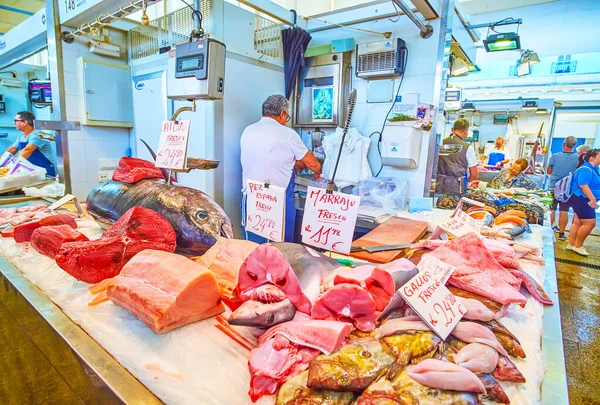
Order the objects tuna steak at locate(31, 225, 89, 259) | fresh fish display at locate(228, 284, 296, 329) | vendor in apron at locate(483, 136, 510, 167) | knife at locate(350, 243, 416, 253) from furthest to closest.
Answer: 1. vendor in apron at locate(483, 136, 510, 167)
2. knife at locate(350, 243, 416, 253)
3. tuna steak at locate(31, 225, 89, 259)
4. fresh fish display at locate(228, 284, 296, 329)

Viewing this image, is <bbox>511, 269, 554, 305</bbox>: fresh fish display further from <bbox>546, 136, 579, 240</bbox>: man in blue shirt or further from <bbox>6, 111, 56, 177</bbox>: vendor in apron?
<bbox>546, 136, 579, 240</bbox>: man in blue shirt

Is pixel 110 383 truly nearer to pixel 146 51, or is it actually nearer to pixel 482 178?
pixel 146 51

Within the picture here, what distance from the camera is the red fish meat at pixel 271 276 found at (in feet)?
3.71

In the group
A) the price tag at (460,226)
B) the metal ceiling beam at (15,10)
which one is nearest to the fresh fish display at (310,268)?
the price tag at (460,226)

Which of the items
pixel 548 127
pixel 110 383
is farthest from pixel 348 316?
pixel 548 127

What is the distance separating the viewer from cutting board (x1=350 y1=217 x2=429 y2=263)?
6.55 feet

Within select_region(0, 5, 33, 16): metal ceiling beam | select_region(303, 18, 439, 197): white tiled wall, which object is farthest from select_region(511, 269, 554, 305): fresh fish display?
select_region(0, 5, 33, 16): metal ceiling beam

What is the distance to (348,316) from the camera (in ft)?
3.54

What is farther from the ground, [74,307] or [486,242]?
[486,242]

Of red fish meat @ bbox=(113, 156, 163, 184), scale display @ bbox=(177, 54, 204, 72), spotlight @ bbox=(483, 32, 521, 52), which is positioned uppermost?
spotlight @ bbox=(483, 32, 521, 52)

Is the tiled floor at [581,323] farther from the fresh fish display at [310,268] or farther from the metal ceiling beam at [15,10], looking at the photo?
the metal ceiling beam at [15,10]

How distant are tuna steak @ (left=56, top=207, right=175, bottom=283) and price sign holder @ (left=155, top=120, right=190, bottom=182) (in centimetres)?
69

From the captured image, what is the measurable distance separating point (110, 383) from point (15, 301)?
3.26 feet

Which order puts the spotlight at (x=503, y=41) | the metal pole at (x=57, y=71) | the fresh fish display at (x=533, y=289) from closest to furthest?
the fresh fish display at (x=533, y=289), the metal pole at (x=57, y=71), the spotlight at (x=503, y=41)
